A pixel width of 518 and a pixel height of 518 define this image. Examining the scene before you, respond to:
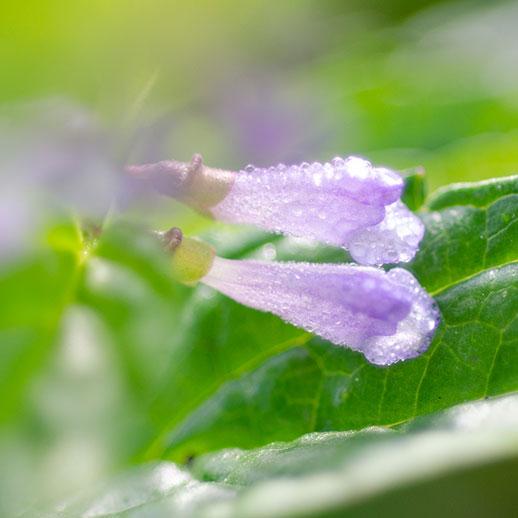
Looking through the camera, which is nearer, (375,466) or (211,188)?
(375,466)

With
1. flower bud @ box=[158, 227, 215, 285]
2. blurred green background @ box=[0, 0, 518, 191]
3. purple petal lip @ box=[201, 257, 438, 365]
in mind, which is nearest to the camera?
purple petal lip @ box=[201, 257, 438, 365]

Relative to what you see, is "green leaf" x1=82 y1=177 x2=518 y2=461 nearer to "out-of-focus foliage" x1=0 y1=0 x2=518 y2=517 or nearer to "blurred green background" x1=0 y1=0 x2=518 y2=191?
"out-of-focus foliage" x1=0 y1=0 x2=518 y2=517

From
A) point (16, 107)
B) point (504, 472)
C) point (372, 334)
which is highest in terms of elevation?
point (16, 107)

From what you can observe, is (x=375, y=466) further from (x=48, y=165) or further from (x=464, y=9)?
(x=464, y=9)

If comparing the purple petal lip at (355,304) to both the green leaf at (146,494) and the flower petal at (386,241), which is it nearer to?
the flower petal at (386,241)

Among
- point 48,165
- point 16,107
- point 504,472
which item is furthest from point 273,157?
point 504,472

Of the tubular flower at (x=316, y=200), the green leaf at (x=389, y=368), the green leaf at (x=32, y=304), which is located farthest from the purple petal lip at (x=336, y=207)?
the green leaf at (x=32, y=304)

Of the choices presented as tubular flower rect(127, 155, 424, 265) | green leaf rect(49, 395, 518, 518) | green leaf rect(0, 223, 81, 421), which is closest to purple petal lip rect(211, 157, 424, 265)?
tubular flower rect(127, 155, 424, 265)
